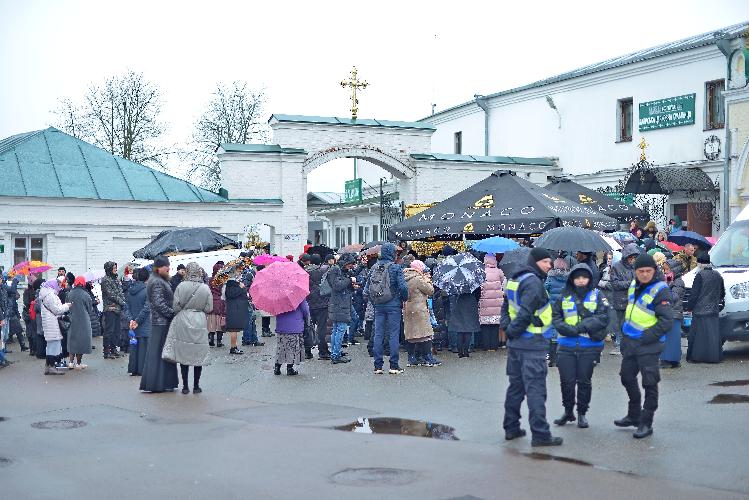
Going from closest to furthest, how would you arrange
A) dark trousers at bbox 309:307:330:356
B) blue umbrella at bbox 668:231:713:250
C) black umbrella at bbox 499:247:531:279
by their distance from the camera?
1. black umbrella at bbox 499:247:531:279
2. blue umbrella at bbox 668:231:713:250
3. dark trousers at bbox 309:307:330:356

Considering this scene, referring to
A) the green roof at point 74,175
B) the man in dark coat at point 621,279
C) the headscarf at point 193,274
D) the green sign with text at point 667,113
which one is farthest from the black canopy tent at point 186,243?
the green sign with text at point 667,113

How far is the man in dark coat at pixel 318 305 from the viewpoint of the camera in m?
16.9

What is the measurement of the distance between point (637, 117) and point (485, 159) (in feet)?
17.6

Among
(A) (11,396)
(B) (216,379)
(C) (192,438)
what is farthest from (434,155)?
(C) (192,438)

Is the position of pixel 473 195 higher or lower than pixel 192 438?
higher

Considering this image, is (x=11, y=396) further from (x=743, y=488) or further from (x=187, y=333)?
(x=743, y=488)

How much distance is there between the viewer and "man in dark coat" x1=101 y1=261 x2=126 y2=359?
18266 mm

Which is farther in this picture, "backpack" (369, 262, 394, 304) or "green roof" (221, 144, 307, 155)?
"green roof" (221, 144, 307, 155)

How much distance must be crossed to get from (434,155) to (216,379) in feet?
61.4

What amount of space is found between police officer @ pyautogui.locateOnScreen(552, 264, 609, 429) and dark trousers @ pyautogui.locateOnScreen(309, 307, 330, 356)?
7472 mm

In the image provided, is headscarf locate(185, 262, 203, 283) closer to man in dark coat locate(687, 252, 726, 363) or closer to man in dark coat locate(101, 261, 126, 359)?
man in dark coat locate(101, 261, 126, 359)

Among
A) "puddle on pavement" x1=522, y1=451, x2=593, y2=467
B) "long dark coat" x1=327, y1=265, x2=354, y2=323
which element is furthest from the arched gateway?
"puddle on pavement" x1=522, y1=451, x2=593, y2=467

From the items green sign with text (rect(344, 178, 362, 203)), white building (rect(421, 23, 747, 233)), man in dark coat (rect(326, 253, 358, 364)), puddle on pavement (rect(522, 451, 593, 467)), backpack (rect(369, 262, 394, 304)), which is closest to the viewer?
puddle on pavement (rect(522, 451, 593, 467))

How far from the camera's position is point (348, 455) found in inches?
349
